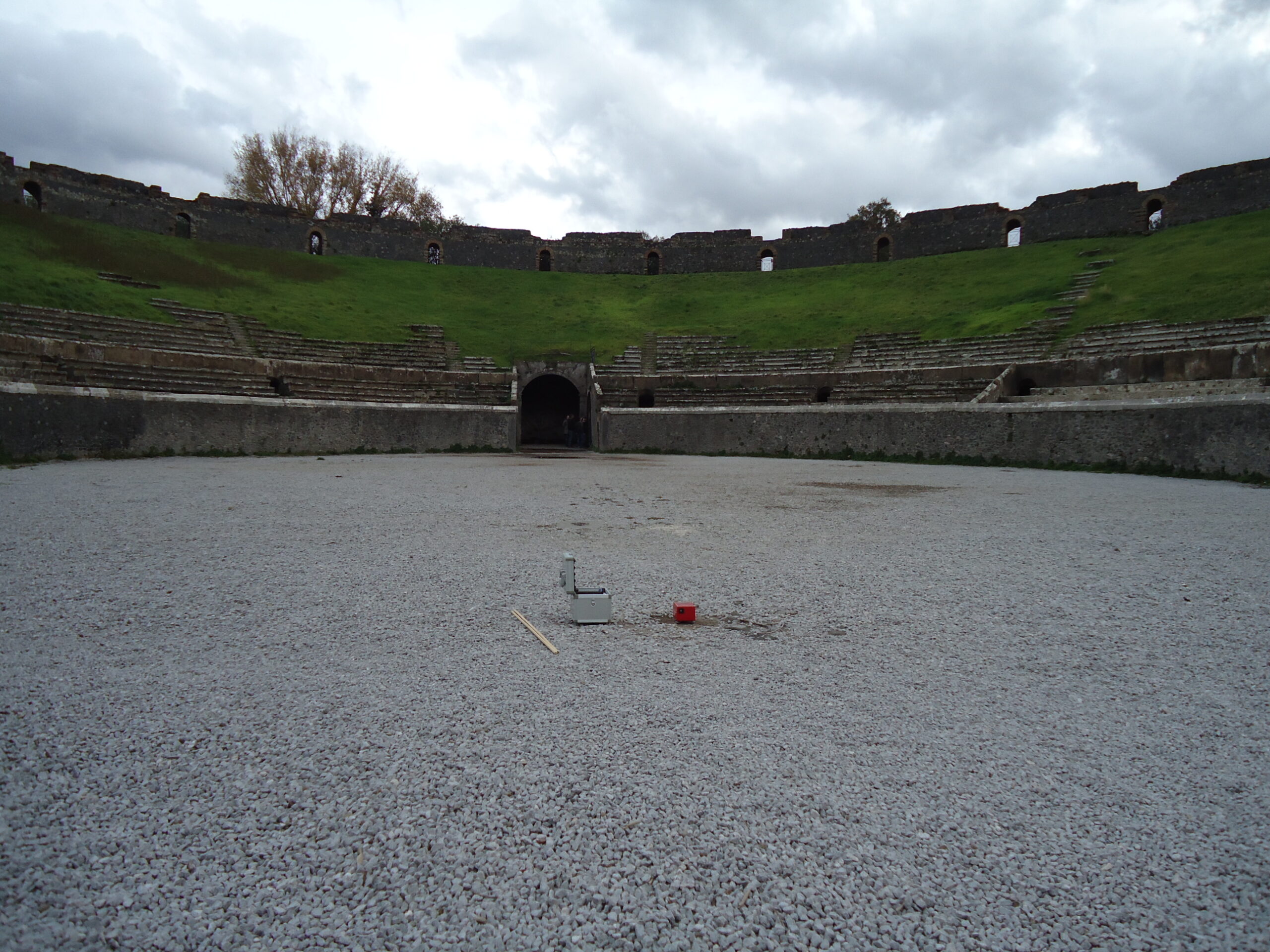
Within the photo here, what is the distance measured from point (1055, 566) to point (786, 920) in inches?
147

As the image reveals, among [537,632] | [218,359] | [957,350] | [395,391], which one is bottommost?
[537,632]

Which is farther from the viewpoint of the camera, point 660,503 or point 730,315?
point 730,315

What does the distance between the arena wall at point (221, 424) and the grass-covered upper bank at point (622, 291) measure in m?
7.86

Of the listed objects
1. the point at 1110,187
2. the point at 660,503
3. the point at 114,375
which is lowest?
the point at 660,503

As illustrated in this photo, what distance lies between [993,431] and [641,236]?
29.1 metres

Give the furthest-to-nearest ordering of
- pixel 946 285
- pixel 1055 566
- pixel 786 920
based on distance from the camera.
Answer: pixel 946 285 < pixel 1055 566 < pixel 786 920

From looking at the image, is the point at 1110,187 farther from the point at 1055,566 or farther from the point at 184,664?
the point at 184,664

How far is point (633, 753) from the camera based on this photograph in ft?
6.29

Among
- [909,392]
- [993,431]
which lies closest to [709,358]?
[909,392]

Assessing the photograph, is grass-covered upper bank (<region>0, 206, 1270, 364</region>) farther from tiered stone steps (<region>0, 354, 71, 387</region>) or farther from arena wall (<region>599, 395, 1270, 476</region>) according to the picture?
arena wall (<region>599, 395, 1270, 476</region>)

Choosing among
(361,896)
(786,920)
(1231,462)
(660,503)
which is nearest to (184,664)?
(361,896)

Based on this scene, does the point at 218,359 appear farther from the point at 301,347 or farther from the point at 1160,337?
the point at 1160,337

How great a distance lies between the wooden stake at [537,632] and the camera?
276cm

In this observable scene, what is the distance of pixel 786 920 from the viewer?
130cm
